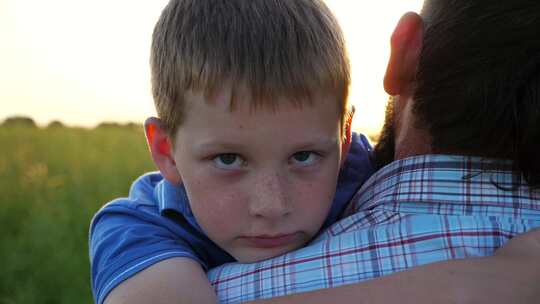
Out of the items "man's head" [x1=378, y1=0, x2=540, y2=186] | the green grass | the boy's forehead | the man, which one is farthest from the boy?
the green grass

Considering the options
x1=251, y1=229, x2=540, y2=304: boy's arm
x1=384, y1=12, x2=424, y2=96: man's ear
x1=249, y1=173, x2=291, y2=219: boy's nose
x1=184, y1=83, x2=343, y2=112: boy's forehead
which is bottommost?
x1=251, y1=229, x2=540, y2=304: boy's arm

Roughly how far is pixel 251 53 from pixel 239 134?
216 mm

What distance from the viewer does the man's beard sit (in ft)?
6.49

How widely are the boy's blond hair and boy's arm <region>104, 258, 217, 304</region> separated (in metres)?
0.39

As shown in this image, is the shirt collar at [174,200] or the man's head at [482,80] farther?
the shirt collar at [174,200]

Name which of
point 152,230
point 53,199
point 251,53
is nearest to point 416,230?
point 251,53

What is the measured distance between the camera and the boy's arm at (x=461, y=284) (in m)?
1.35

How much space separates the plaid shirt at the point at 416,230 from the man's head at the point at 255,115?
13 centimetres

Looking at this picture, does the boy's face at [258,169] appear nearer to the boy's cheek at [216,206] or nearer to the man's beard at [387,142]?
the boy's cheek at [216,206]

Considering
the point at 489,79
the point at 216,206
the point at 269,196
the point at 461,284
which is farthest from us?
the point at 216,206

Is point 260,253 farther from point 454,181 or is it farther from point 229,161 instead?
point 454,181

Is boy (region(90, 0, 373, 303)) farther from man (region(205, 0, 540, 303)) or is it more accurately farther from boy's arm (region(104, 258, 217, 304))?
man (region(205, 0, 540, 303))

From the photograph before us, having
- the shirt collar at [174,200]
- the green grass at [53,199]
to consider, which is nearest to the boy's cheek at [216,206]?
the shirt collar at [174,200]

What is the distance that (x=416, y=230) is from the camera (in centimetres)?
154
